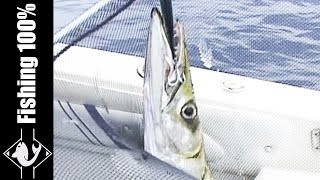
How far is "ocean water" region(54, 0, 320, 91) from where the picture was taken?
6.69 feet

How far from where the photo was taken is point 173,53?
1.68 m

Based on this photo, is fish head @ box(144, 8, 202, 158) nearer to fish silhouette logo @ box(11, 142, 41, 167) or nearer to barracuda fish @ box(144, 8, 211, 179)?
barracuda fish @ box(144, 8, 211, 179)

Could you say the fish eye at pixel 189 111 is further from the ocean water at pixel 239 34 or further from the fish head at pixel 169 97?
the ocean water at pixel 239 34

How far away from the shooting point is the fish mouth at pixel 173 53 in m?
1.67

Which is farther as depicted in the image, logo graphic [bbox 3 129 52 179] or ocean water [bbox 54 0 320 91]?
ocean water [bbox 54 0 320 91]

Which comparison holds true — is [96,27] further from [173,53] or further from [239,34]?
[239,34]

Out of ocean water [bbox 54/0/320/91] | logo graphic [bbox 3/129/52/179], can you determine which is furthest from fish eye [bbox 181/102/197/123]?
logo graphic [bbox 3/129/52/179]

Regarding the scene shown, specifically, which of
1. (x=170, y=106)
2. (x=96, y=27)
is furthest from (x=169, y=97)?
(x=96, y=27)

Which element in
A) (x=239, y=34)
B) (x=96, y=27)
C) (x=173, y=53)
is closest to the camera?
(x=173, y=53)

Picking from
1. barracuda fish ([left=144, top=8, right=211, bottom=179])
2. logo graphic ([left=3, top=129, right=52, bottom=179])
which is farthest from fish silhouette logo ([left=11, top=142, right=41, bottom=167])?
barracuda fish ([left=144, top=8, right=211, bottom=179])

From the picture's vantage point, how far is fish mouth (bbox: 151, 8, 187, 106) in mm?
1672

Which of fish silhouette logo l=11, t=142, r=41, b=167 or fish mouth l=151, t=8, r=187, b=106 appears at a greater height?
fish mouth l=151, t=8, r=187, b=106

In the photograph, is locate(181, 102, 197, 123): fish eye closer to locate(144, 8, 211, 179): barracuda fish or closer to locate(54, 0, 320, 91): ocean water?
locate(144, 8, 211, 179): barracuda fish

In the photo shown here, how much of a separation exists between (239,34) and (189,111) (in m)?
1.68
